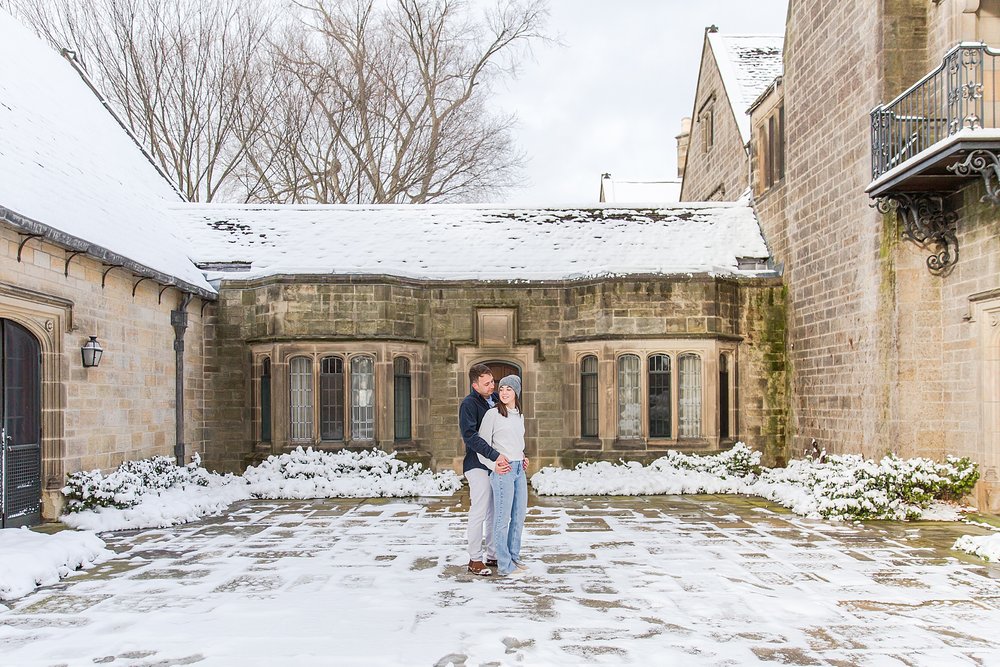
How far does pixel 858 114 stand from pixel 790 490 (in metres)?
5.25

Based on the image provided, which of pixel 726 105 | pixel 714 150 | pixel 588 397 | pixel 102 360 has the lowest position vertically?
pixel 588 397

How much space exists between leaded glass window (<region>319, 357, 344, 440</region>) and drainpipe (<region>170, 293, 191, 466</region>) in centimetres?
213

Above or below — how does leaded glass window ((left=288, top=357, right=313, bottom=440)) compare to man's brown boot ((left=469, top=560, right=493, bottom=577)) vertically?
above

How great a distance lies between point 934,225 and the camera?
10.6m

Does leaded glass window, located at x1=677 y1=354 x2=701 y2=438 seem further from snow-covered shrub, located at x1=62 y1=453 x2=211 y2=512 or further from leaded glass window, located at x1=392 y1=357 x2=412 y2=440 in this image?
snow-covered shrub, located at x1=62 y1=453 x2=211 y2=512

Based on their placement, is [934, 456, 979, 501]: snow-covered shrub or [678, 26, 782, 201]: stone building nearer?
[934, 456, 979, 501]: snow-covered shrub

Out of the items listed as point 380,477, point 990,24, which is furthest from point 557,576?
point 990,24

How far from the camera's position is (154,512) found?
408 inches

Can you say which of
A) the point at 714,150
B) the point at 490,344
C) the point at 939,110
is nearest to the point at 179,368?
the point at 490,344

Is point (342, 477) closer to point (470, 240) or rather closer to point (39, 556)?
point (470, 240)

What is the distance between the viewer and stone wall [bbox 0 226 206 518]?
31.7 ft

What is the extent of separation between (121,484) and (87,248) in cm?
291

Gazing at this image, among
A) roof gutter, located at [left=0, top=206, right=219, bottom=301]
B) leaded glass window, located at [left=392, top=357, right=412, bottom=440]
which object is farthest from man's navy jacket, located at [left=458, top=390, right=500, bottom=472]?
leaded glass window, located at [left=392, top=357, right=412, bottom=440]

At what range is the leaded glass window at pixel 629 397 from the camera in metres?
14.4
